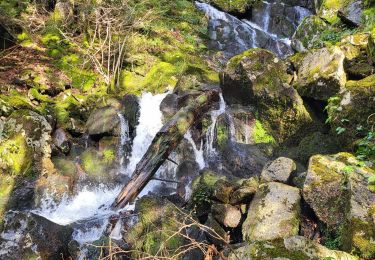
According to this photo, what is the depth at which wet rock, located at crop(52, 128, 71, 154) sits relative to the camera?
8867 millimetres

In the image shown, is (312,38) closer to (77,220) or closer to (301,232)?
(301,232)

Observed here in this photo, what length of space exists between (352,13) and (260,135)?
443 cm

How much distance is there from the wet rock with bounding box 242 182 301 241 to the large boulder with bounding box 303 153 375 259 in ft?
0.93

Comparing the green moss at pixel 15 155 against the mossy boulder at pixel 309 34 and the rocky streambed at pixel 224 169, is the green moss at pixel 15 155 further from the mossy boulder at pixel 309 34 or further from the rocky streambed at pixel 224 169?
the mossy boulder at pixel 309 34

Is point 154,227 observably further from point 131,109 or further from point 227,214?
point 131,109

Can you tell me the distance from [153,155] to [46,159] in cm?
297

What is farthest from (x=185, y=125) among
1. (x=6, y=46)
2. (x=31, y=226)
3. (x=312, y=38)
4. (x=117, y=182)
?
(x=6, y=46)

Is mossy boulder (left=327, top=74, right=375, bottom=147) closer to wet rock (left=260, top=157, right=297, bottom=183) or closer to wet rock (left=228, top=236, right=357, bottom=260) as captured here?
wet rock (left=260, top=157, right=297, bottom=183)

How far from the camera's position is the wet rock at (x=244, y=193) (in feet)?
18.6

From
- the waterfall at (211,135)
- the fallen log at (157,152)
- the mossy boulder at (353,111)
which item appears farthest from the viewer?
the waterfall at (211,135)

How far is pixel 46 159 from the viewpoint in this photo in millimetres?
8336

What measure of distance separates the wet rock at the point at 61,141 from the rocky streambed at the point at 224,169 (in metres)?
0.04

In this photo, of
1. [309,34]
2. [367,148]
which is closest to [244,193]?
[367,148]

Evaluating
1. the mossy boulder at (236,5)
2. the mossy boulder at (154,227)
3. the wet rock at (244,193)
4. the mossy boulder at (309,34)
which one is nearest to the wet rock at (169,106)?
the mossy boulder at (154,227)
